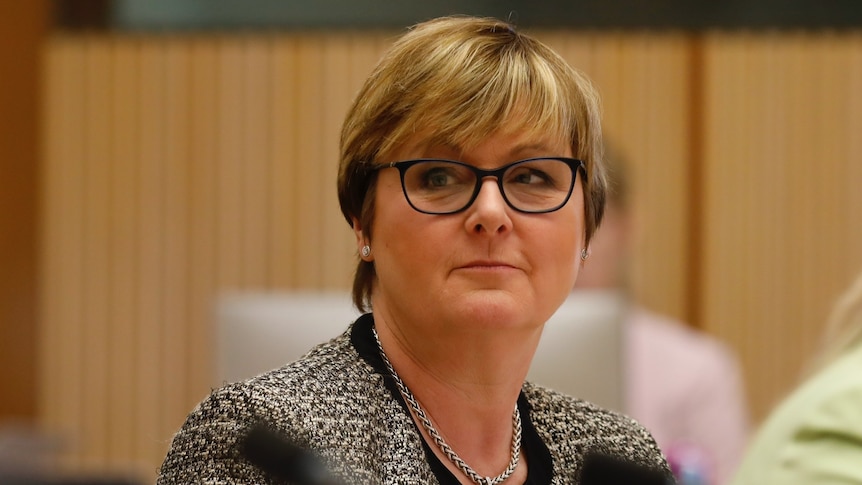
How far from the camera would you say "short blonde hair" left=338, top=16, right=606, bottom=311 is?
769mm

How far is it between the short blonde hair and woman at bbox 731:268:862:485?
622 mm

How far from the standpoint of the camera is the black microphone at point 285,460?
56cm

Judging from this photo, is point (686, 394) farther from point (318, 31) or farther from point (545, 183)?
point (545, 183)

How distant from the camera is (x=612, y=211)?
2.98m

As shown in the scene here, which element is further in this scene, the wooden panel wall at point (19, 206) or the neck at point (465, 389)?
the wooden panel wall at point (19, 206)

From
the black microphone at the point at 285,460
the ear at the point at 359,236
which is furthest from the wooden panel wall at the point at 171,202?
the black microphone at the point at 285,460

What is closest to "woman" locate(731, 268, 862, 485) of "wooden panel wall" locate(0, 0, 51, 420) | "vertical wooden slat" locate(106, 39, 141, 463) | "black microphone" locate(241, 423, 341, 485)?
"black microphone" locate(241, 423, 341, 485)

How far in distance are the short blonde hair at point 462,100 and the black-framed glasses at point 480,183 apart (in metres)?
0.02

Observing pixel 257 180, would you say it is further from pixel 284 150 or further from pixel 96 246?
pixel 96 246

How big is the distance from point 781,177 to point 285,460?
10.7 feet

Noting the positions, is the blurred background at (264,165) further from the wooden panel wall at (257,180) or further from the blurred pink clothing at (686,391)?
the blurred pink clothing at (686,391)

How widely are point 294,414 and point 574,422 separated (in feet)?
0.71

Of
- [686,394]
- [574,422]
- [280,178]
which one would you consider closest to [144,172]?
[280,178]

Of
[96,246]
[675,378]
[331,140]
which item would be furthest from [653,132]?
[96,246]
